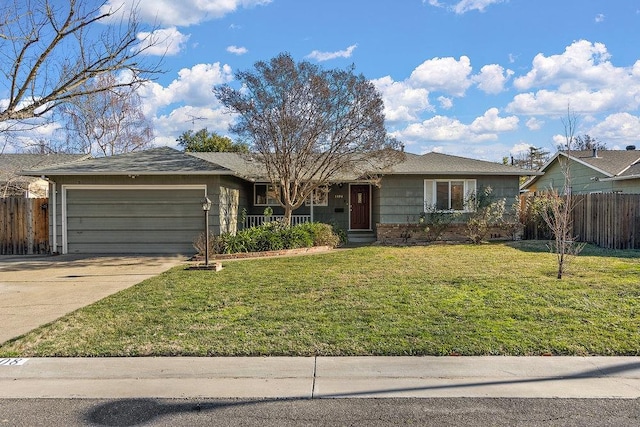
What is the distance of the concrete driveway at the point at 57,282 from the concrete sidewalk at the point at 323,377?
175cm

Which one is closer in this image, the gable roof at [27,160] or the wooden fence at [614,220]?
the wooden fence at [614,220]

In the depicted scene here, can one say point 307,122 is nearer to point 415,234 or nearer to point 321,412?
point 415,234

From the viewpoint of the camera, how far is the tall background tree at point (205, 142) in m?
33.0

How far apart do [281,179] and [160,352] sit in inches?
397

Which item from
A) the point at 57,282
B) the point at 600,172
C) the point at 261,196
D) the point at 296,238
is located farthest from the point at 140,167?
the point at 600,172

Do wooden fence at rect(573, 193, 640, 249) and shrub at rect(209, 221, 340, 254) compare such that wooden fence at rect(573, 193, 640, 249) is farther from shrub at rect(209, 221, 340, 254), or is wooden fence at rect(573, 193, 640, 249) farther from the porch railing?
the porch railing

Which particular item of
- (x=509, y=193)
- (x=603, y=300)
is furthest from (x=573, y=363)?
(x=509, y=193)

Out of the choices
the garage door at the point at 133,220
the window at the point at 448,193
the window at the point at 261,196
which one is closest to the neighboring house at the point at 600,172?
the window at the point at 448,193

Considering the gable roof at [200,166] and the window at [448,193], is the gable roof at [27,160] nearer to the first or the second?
the gable roof at [200,166]

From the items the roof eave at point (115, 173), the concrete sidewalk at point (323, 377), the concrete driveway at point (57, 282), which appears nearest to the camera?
the concrete sidewalk at point (323, 377)

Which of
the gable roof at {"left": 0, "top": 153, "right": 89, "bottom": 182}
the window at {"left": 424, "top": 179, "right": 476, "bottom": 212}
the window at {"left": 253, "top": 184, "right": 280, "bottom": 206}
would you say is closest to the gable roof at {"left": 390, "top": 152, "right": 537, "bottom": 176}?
the window at {"left": 424, "top": 179, "right": 476, "bottom": 212}

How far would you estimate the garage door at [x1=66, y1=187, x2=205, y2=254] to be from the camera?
14.0 metres

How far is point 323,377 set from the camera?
4516 millimetres

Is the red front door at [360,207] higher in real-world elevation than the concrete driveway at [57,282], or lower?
higher
